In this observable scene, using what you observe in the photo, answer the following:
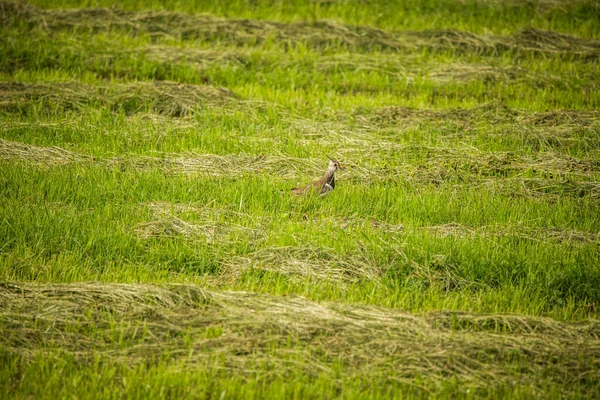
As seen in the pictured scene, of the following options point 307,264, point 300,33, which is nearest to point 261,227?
point 307,264

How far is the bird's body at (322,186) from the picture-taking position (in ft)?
22.7

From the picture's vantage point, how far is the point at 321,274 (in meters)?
5.64

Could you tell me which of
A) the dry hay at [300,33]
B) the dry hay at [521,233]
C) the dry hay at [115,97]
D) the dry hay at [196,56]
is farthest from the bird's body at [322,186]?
the dry hay at [300,33]

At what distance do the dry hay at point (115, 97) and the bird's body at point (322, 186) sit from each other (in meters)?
2.95

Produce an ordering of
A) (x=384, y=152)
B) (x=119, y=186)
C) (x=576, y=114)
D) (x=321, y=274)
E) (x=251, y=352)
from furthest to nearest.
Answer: (x=576, y=114), (x=384, y=152), (x=119, y=186), (x=321, y=274), (x=251, y=352)

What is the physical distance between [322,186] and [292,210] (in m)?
0.40

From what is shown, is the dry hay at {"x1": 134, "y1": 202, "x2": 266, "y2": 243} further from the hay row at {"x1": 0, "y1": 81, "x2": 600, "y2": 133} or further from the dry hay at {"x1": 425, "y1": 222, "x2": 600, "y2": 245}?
the hay row at {"x1": 0, "y1": 81, "x2": 600, "y2": 133}

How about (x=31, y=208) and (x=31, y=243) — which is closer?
(x=31, y=243)

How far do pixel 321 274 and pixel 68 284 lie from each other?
74.1 inches

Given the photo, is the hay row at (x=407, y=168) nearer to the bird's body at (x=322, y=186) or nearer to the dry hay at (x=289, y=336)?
the bird's body at (x=322, y=186)

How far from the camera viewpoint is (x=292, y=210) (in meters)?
6.85

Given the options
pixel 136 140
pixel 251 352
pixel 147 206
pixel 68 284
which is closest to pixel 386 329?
pixel 251 352

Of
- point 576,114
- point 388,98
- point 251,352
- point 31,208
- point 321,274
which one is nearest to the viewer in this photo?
point 251,352

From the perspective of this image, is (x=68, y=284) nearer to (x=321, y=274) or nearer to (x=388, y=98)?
(x=321, y=274)
